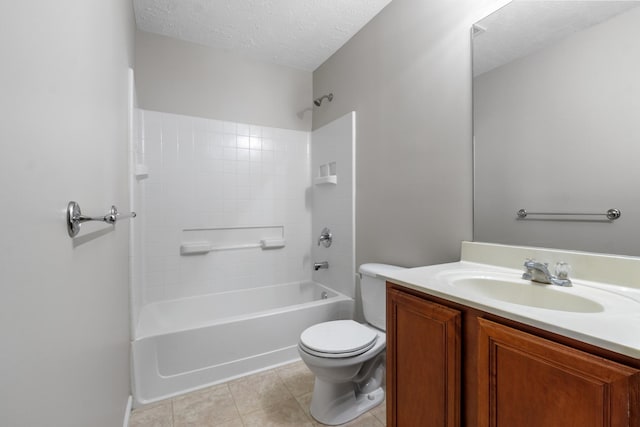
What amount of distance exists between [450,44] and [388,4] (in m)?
0.66

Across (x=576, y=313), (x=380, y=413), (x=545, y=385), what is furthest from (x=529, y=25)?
(x=380, y=413)

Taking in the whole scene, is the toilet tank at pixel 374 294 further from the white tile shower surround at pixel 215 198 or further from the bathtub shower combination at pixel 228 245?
the white tile shower surround at pixel 215 198

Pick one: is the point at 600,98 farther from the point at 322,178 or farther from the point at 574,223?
the point at 322,178

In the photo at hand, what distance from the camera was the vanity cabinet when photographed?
0.57 m

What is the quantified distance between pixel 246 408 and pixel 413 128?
6.10 ft

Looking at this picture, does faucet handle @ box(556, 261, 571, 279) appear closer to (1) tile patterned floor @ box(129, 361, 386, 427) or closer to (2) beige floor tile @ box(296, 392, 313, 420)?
(1) tile patterned floor @ box(129, 361, 386, 427)

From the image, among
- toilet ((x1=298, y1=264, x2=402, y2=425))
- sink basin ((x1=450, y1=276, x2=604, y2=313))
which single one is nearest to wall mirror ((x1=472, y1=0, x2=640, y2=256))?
sink basin ((x1=450, y1=276, x2=604, y2=313))

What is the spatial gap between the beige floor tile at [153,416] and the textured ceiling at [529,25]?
235cm

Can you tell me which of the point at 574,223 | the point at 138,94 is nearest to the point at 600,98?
the point at 574,223

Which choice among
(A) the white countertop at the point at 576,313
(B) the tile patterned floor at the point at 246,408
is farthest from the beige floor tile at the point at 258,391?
(A) the white countertop at the point at 576,313

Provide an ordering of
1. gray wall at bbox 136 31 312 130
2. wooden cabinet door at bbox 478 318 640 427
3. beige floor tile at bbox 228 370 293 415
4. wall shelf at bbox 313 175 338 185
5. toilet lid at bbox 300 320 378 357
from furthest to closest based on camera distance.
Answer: wall shelf at bbox 313 175 338 185 → gray wall at bbox 136 31 312 130 → beige floor tile at bbox 228 370 293 415 → toilet lid at bbox 300 320 378 357 → wooden cabinet door at bbox 478 318 640 427

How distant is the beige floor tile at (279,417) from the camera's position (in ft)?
4.75

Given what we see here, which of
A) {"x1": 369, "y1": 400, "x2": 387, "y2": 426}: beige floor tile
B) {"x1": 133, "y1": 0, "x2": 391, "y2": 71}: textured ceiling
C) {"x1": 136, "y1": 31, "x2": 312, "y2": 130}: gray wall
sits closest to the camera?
{"x1": 369, "y1": 400, "x2": 387, "y2": 426}: beige floor tile

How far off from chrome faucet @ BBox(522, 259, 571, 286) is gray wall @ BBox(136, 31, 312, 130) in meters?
2.23
